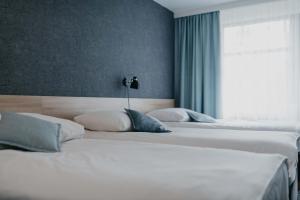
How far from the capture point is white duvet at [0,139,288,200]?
0.87 meters

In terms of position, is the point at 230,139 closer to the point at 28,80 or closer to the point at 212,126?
the point at 212,126

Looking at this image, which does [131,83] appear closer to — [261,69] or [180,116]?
[180,116]

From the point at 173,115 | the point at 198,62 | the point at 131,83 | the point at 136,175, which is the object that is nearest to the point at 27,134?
the point at 136,175

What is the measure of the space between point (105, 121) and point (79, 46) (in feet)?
2.75

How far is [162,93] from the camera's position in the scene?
423 cm

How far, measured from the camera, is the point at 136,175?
101 cm

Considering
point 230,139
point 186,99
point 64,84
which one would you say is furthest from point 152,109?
point 230,139

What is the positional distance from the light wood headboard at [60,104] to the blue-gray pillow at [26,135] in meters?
0.48

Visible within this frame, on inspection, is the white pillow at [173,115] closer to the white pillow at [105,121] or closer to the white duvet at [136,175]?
the white pillow at [105,121]

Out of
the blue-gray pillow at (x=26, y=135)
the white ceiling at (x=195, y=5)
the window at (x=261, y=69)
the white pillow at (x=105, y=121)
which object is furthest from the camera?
the white ceiling at (x=195, y=5)

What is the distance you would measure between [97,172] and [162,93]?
3215 mm

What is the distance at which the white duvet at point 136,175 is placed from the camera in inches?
34.3

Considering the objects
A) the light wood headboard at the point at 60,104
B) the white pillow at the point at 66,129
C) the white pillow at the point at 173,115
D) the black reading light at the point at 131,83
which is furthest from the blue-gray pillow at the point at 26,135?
the white pillow at the point at 173,115

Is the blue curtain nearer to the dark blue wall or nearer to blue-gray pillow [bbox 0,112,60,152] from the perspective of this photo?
the dark blue wall
